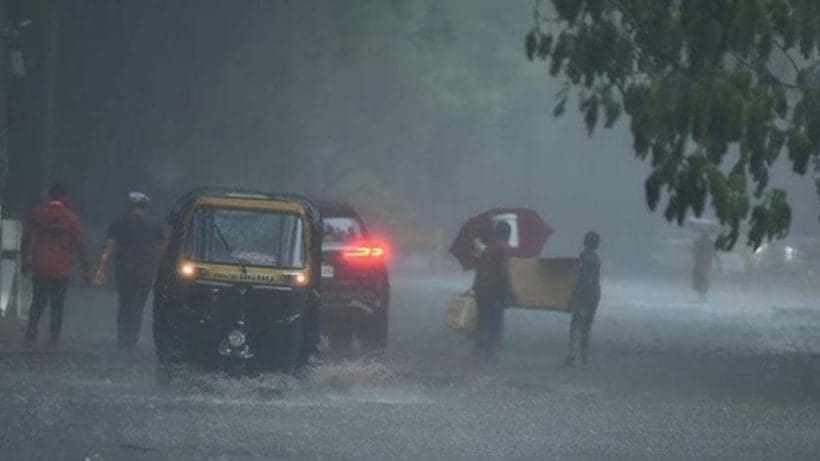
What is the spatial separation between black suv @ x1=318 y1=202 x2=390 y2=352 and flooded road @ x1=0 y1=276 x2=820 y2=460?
54cm

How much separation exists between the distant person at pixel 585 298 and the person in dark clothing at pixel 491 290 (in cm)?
87

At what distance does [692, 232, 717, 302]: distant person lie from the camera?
1775 inches

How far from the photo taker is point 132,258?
23.1 m

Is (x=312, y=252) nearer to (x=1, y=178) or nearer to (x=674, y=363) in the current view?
(x=674, y=363)

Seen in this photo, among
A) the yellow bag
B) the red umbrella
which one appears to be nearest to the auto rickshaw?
the yellow bag

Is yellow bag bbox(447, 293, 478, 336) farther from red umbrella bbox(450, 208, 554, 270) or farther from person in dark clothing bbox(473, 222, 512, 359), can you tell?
person in dark clothing bbox(473, 222, 512, 359)

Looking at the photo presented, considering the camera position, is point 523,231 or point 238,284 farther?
point 523,231

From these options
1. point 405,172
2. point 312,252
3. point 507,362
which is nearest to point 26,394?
point 312,252

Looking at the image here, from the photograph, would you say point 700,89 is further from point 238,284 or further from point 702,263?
point 702,263

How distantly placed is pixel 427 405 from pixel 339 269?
5.50m

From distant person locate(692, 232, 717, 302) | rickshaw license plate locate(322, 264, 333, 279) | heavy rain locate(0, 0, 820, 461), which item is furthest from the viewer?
distant person locate(692, 232, 717, 302)

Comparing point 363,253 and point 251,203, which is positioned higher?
point 251,203

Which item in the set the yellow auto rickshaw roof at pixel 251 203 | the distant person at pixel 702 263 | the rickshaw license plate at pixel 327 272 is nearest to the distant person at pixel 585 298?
the rickshaw license plate at pixel 327 272

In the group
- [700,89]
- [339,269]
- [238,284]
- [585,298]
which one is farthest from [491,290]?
[700,89]
